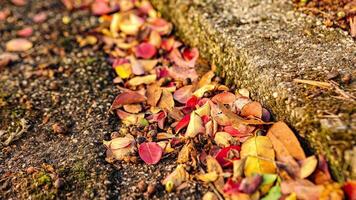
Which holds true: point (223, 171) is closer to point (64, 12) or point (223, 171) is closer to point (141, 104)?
point (141, 104)

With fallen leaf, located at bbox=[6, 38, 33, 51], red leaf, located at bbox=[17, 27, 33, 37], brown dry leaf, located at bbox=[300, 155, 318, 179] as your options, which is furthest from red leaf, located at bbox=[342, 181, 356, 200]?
red leaf, located at bbox=[17, 27, 33, 37]

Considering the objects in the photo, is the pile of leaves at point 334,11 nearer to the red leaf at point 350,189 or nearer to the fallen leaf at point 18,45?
the red leaf at point 350,189

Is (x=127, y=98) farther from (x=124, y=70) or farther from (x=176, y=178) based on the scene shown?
(x=176, y=178)

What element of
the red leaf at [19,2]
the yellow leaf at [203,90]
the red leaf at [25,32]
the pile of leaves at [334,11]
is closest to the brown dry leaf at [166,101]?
the yellow leaf at [203,90]

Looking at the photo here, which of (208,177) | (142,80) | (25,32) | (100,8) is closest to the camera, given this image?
(208,177)

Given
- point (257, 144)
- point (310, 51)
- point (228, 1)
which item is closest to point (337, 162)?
point (257, 144)

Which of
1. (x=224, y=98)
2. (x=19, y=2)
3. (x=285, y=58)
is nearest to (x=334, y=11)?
(x=285, y=58)
